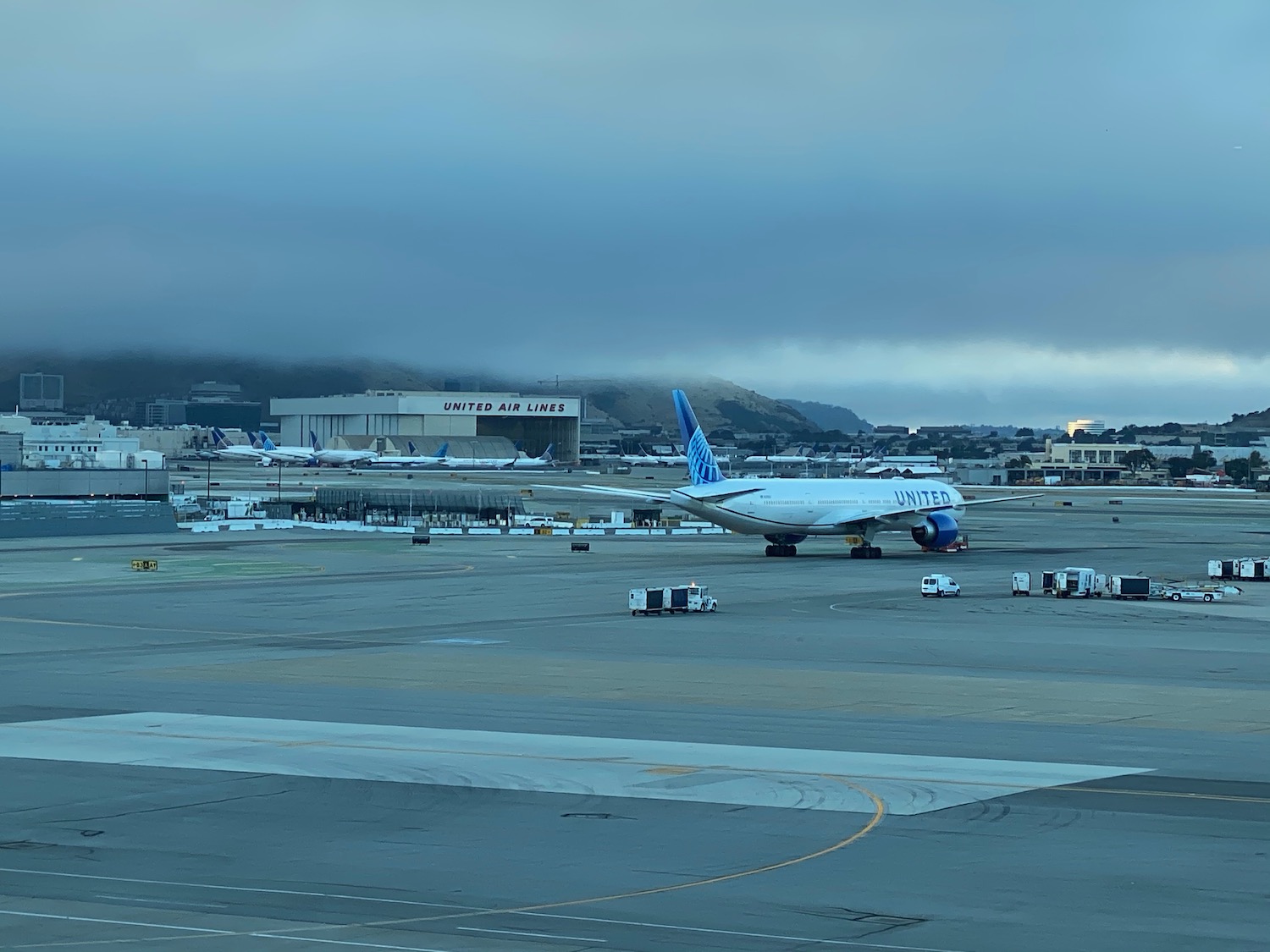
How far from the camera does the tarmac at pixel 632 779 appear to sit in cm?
1552

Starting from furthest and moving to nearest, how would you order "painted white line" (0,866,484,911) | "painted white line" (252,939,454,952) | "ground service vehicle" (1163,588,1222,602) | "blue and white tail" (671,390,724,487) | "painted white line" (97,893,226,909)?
1. "blue and white tail" (671,390,724,487)
2. "ground service vehicle" (1163,588,1222,602)
3. "painted white line" (0,866,484,911)
4. "painted white line" (97,893,226,909)
5. "painted white line" (252,939,454,952)

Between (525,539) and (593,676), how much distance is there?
201 ft

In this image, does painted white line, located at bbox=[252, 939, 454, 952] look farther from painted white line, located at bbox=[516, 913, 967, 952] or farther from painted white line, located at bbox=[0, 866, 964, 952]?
painted white line, located at bbox=[516, 913, 967, 952]

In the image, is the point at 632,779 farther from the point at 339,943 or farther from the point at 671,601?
the point at 671,601

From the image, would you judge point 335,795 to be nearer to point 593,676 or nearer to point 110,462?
point 593,676

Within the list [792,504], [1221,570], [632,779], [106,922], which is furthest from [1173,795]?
[792,504]

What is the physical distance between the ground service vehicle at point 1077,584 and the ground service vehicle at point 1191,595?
2.61m

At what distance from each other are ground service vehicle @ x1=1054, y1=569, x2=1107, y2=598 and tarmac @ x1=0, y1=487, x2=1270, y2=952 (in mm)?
4542

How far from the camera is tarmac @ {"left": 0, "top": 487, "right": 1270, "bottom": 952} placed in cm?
1552

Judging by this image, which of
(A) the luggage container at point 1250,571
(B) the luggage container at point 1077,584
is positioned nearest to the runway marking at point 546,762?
(B) the luggage container at point 1077,584

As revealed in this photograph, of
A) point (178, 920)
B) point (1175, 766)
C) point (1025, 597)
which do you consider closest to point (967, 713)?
point (1175, 766)

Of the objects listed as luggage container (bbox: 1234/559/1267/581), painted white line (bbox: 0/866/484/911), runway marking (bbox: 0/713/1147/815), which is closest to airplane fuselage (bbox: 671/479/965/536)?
luggage container (bbox: 1234/559/1267/581)

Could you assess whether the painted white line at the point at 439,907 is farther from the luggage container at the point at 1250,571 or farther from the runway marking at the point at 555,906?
the luggage container at the point at 1250,571

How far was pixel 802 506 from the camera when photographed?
79875 mm
